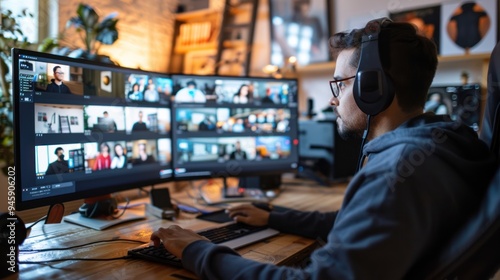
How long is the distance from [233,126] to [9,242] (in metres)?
1.03

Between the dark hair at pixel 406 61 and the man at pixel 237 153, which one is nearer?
the dark hair at pixel 406 61

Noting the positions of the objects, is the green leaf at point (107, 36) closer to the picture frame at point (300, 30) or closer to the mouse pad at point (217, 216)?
the mouse pad at point (217, 216)

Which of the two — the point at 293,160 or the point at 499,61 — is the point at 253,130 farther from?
the point at 499,61

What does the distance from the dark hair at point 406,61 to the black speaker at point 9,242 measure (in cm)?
95

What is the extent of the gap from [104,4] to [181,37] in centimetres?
87

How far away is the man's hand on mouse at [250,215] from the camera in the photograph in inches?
50.7

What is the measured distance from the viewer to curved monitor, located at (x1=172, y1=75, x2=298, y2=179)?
1.62 m

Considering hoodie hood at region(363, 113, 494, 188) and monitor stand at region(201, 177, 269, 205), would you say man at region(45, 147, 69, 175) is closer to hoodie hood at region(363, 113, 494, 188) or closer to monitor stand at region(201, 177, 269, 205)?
monitor stand at region(201, 177, 269, 205)

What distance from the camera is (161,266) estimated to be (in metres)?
0.95

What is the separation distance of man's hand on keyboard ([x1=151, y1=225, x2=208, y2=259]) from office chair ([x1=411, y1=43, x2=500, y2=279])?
511mm

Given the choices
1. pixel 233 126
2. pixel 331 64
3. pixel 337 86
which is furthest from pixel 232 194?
pixel 331 64

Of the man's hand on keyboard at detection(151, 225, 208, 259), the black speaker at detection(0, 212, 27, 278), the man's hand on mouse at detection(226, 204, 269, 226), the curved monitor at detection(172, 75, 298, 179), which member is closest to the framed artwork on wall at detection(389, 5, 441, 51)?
the curved monitor at detection(172, 75, 298, 179)

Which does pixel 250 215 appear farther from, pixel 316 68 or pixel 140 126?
pixel 316 68

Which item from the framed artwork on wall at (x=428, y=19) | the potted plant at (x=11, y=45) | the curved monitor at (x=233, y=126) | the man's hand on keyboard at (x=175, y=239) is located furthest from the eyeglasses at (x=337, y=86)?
the framed artwork on wall at (x=428, y=19)
